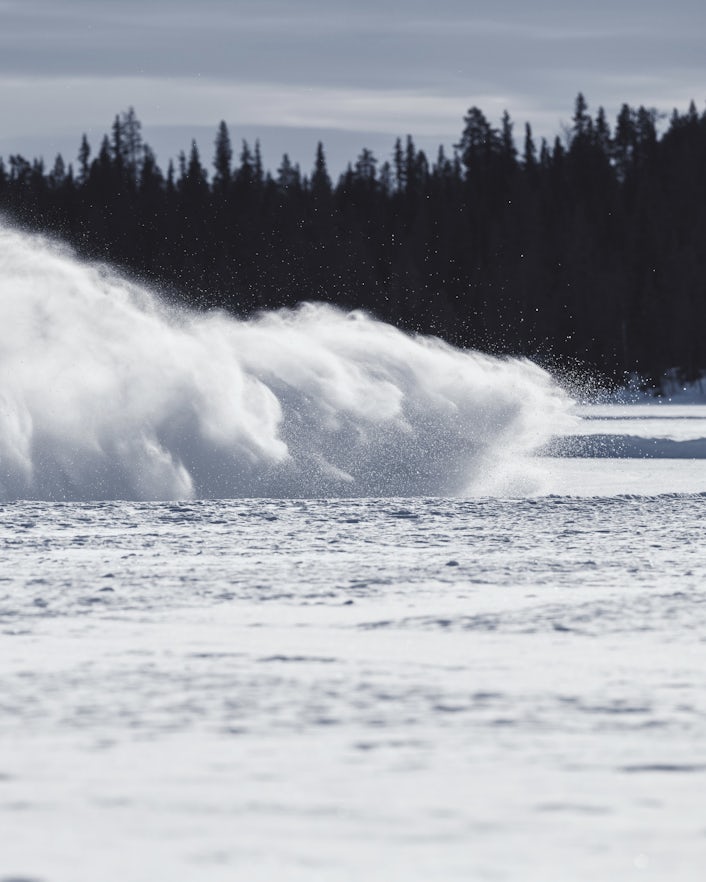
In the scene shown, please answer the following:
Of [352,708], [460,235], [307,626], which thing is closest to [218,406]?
[307,626]

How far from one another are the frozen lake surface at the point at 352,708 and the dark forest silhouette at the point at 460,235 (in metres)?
63.4

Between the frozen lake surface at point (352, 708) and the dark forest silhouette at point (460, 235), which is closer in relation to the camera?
the frozen lake surface at point (352, 708)

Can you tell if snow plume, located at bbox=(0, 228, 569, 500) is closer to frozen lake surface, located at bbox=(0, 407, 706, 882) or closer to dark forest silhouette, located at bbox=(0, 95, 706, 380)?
frozen lake surface, located at bbox=(0, 407, 706, 882)

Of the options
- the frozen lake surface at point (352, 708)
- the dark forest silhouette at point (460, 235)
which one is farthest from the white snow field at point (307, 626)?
the dark forest silhouette at point (460, 235)

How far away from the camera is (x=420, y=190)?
303 feet

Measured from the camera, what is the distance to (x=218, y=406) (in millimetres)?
15656

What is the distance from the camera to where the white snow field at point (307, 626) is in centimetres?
401

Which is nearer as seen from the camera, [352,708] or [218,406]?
[352,708]

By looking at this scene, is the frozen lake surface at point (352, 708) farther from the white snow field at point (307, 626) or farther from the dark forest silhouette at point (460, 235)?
the dark forest silhouette at point (460, 235)

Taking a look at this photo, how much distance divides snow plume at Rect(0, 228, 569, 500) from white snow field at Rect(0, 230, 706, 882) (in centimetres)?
4

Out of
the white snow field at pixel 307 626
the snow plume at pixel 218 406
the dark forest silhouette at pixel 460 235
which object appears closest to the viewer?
the white snow field at pixel 307 626

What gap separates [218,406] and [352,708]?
34.2ft

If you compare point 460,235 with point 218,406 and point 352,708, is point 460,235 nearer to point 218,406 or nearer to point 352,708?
point 218,406

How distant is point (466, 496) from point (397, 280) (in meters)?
59.8
